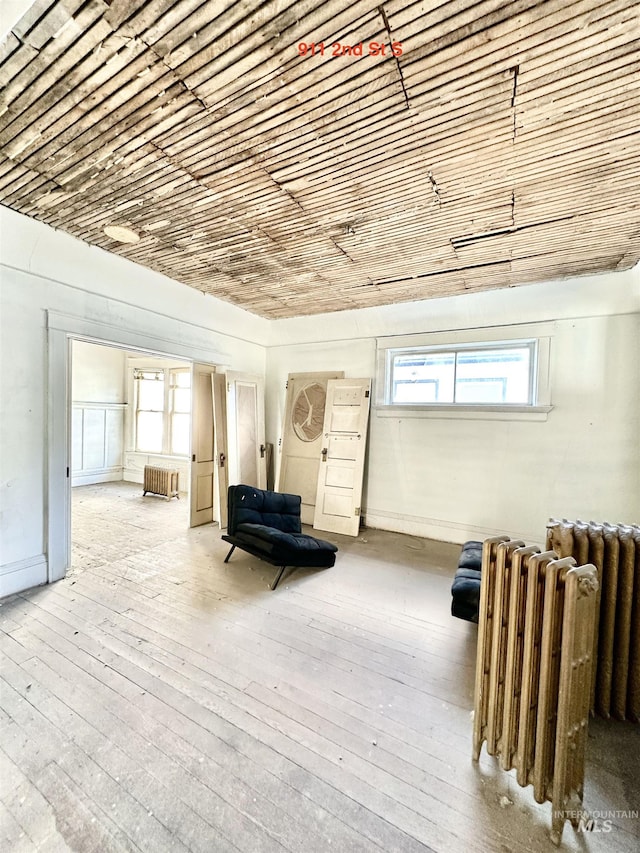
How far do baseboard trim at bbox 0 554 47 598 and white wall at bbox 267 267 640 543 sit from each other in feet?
11.7

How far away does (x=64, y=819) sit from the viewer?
129 centimetres

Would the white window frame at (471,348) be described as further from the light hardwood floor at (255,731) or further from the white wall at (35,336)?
the white wall at (35,336)

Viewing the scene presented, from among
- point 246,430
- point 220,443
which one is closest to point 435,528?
point 246,430

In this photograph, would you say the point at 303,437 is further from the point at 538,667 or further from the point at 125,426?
the point at 125,426

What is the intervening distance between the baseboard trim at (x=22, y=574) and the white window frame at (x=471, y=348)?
12.8ft

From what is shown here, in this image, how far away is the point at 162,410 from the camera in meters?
7.41

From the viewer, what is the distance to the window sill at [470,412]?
386 centimetres

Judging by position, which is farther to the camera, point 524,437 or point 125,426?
point 125,426

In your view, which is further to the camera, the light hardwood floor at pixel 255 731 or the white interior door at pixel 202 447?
the white interior door at pixel 202 447

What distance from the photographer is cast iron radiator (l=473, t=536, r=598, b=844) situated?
1232 millimetres

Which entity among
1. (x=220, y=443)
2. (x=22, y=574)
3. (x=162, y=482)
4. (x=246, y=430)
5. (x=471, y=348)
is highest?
(x=471, y=348)

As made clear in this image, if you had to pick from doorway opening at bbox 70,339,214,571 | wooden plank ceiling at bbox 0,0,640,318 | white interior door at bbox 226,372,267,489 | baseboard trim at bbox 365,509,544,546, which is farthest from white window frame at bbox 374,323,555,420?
doorway opening at bbox 70,339,214,571

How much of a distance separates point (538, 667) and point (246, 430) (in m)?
4.30
